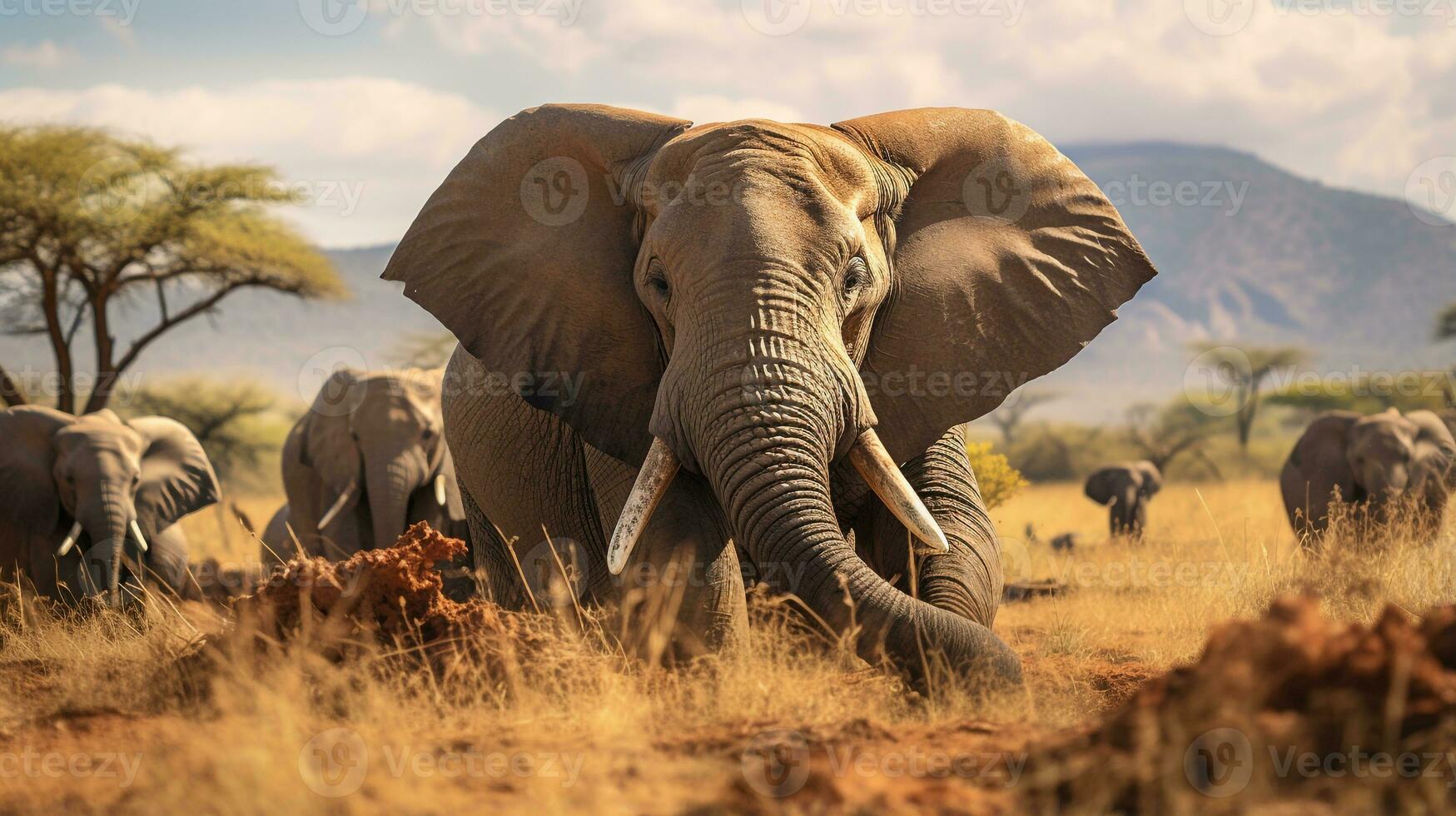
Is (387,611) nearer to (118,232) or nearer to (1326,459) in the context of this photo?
(1326,459)

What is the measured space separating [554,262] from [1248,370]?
43.1m

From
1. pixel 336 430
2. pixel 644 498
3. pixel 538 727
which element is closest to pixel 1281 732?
pixel 538 727

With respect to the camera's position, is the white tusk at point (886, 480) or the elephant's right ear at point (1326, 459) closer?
the white tusk at point (886, 480)

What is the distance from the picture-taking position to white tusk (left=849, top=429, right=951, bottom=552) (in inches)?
220

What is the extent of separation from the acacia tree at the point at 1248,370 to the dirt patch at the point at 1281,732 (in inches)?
1634

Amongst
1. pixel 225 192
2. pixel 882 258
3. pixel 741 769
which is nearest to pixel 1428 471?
pixel 882 258

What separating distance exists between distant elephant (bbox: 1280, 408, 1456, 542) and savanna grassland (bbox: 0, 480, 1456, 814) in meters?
7.56

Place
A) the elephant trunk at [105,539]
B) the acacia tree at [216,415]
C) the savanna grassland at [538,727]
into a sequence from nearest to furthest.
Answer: the savanna grassland at [538,727] < the elephant trunk at [105,539] < the acacia tree at [216,415]

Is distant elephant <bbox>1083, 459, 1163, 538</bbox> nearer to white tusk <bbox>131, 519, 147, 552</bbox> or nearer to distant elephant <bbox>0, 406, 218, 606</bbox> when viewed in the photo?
white tusk <bbox>131, 519, 147, 552</bbox>

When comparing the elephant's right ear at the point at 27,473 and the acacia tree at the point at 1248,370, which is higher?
the elephant's right ear at the point at 27,473

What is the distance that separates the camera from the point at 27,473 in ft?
37.9

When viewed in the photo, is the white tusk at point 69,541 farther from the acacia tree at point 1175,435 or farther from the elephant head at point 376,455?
the acacia tree at point 1175,435

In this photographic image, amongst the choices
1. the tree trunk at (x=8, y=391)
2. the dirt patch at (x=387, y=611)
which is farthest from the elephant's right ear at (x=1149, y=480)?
the tree trunk at (x=8, y=391)

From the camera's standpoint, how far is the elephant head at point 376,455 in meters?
13.4
